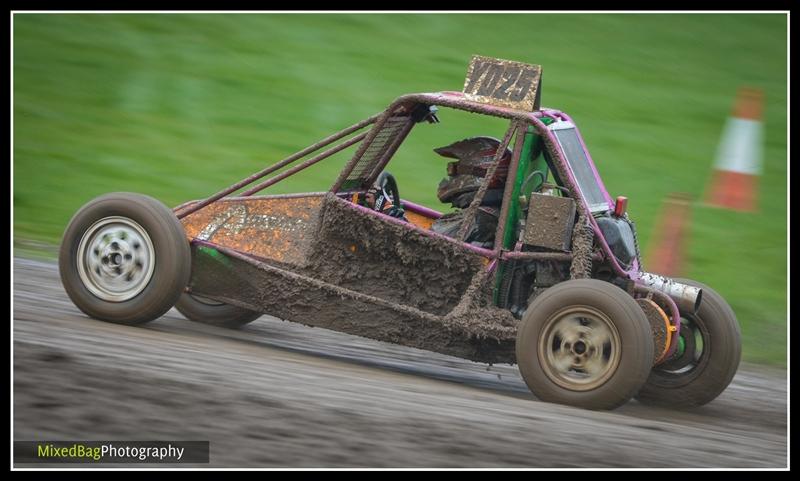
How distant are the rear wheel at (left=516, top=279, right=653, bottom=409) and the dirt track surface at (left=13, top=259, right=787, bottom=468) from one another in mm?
148

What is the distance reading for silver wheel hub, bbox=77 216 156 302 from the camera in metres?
7.12

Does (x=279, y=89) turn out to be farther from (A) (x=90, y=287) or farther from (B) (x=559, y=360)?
(B) (x=559, y=360)

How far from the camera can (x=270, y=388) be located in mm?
5926

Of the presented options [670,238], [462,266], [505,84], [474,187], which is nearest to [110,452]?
[462,266]

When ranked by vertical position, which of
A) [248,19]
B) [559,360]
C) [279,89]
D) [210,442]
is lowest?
[210,442]

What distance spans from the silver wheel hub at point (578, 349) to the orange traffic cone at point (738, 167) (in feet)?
21.2

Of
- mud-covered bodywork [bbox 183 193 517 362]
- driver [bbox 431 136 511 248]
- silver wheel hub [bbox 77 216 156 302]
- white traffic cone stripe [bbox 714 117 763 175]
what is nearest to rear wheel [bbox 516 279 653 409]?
mud-covered bodywork [bbox 183 193 517 362]

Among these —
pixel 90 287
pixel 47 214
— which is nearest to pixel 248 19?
pixel 47 214

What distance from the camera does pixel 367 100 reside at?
14477 mm

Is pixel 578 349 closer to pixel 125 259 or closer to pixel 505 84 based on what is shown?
pixel 505 84

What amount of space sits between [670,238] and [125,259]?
5.92 m

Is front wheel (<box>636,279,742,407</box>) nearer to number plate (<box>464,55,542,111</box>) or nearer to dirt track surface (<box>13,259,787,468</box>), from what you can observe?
dirt track surface (<box>13,259,787,468</box>)

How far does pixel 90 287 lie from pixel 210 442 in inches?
93.6

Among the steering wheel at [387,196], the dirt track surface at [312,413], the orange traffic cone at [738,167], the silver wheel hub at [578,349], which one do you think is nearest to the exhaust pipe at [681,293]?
the dirt track surface at [312,413]
